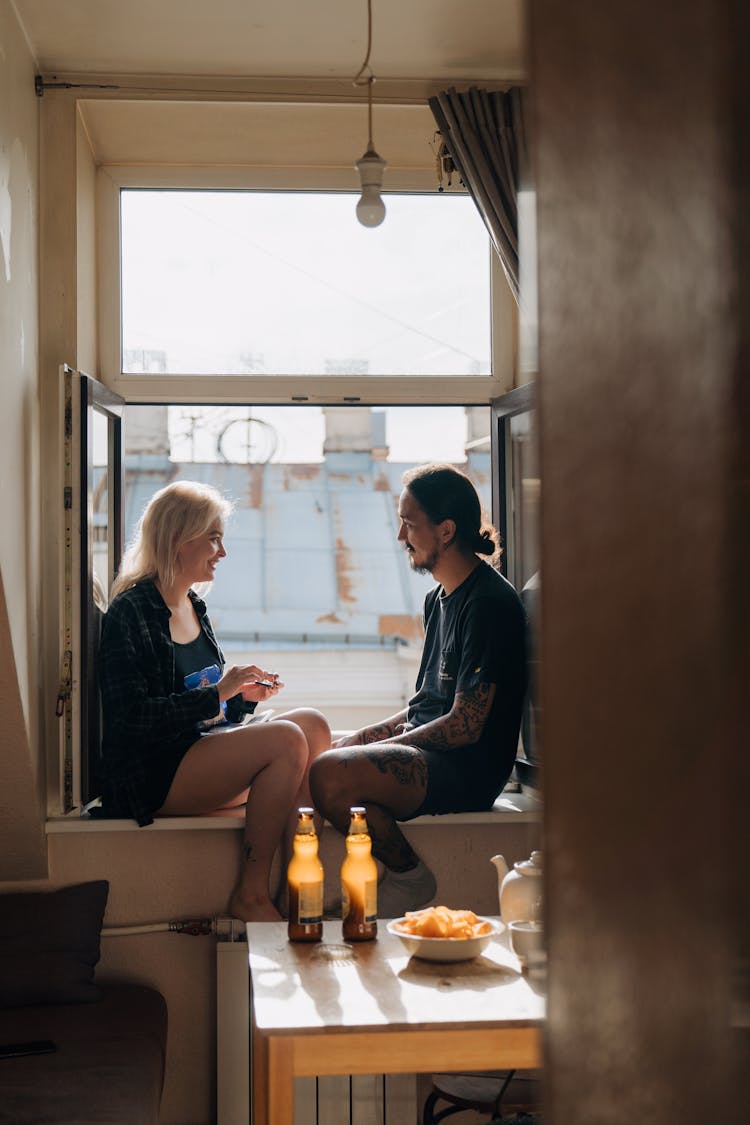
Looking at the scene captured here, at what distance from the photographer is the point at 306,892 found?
2234 mm

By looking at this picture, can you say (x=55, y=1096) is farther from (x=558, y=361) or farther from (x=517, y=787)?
(x=558, y=361)

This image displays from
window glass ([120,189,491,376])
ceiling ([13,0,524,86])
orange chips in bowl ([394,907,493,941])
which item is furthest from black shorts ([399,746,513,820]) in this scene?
ceiling ([13,0,524,86])

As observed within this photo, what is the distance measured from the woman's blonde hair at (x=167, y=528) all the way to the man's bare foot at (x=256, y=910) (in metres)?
0.89

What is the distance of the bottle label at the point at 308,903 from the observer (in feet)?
7.33

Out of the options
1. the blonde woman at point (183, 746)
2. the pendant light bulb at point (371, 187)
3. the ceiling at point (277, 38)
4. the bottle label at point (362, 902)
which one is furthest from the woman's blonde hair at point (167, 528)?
the bottle label at point (362, 902)

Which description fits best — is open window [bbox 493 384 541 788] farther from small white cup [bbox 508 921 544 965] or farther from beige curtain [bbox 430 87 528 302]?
small white cup [bbox 508 921 544 965]

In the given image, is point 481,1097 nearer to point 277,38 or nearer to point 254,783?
point 254,783

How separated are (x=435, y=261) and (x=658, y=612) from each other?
3498 millimetres

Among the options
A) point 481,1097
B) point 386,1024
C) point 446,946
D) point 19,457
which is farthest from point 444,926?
point 19,457

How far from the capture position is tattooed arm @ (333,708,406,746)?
3371 millimetres

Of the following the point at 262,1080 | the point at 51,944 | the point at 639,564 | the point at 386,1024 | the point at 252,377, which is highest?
the point at 252,377

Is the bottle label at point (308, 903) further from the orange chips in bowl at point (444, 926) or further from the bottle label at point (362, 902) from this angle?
the orange chips in bowl at point (444, 926)

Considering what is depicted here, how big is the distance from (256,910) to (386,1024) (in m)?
1.42

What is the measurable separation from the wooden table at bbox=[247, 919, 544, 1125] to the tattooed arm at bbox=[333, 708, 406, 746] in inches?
53.2
